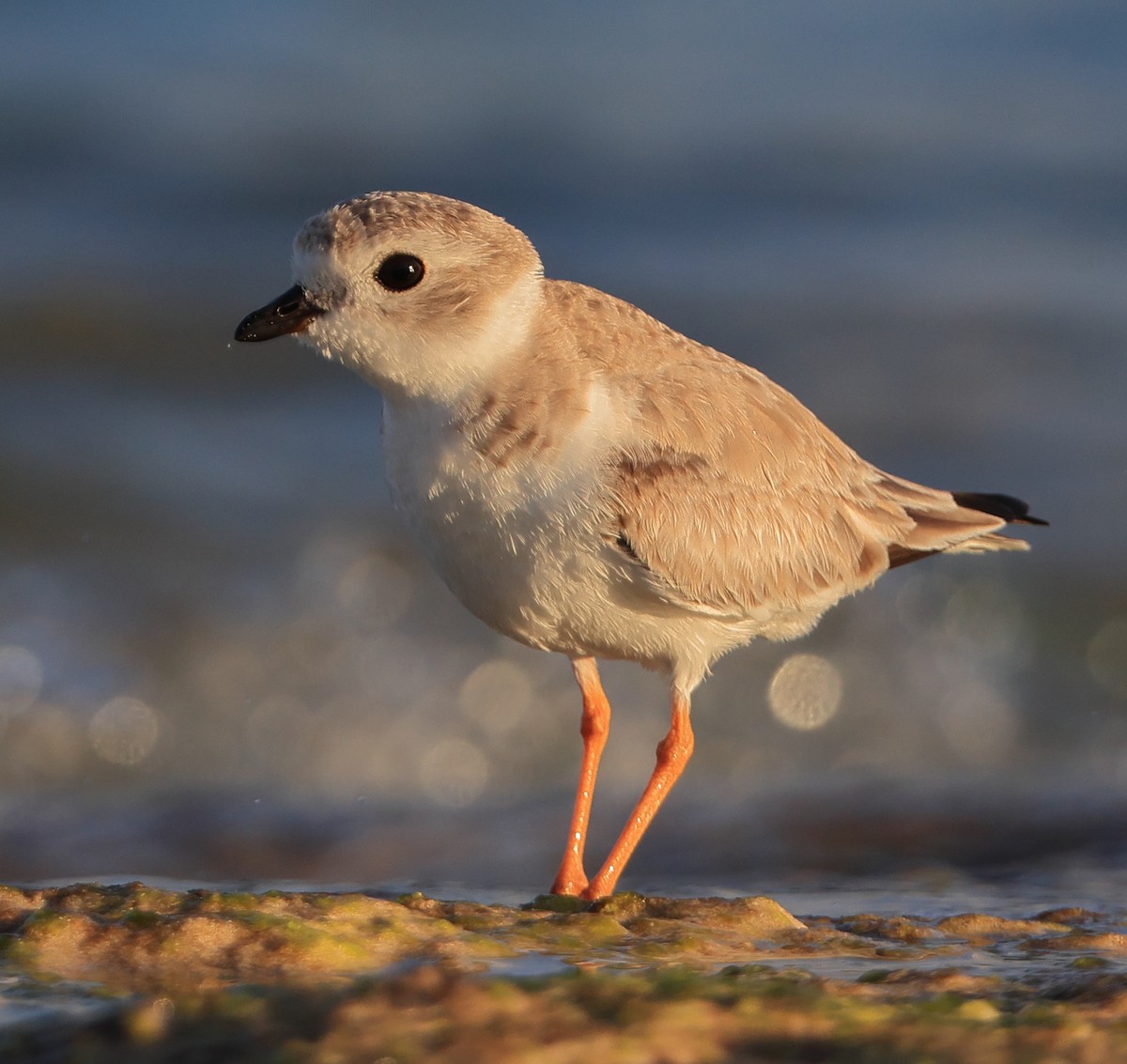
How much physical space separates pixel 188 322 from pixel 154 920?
1190 centimetres

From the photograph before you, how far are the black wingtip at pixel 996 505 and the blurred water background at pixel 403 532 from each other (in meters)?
1.53

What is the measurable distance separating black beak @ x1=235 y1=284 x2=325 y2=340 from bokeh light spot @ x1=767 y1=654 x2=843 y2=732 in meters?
5.79

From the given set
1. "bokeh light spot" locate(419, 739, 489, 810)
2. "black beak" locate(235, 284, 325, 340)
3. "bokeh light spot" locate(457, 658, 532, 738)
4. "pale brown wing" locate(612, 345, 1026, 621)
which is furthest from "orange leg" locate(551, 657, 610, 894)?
"bokeh light spot" locate(457, 658, 532, 738)

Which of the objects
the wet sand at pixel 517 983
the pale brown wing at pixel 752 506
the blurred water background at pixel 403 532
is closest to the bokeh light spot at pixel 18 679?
the blurred water background at pixel 403 532

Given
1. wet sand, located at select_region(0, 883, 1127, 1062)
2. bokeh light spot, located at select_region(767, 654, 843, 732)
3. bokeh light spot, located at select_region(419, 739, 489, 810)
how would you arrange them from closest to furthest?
wet sand, located at select_region(0, 883, 1127, 1062) < bokeh light spot, located at select_region(419, 739, 489, 810) < bokeh light spot, located at select_region(767, 654, 843, 732)

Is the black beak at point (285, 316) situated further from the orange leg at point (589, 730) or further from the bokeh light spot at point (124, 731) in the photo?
the bokeh light spot at point (124, 731)

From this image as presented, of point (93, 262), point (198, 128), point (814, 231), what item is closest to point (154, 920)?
point (93, 262)

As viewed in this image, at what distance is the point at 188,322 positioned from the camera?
14.7m

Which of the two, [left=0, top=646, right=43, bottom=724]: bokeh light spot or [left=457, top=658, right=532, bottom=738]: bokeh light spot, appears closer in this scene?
[left=0, top=646, right=43, bottom=724]: bokeh light spot

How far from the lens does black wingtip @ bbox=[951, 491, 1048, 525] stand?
6723mm

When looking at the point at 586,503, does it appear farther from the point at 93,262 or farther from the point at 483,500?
the point at 93,262

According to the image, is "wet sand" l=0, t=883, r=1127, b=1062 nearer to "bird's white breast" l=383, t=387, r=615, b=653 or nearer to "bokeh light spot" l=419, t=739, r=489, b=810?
"bird's white breast" l=383, t=387, r=615, b=653

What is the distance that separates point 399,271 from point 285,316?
1.25ft

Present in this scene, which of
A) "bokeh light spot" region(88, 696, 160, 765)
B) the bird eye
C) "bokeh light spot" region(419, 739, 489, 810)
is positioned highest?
the bird eye
